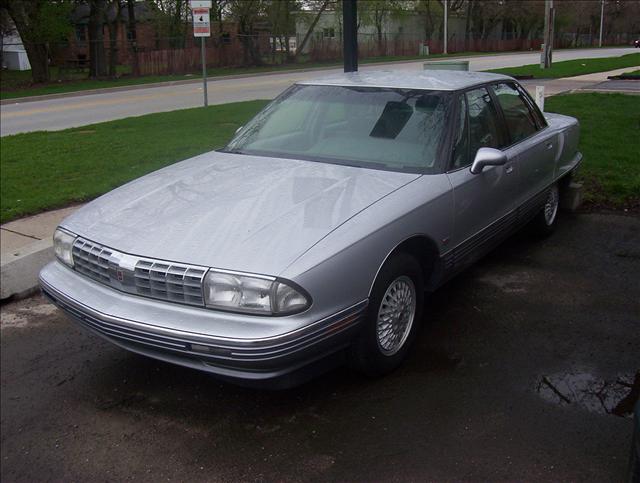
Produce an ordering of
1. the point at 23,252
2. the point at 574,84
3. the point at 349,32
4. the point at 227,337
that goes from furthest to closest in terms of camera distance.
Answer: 1. the point at 574,84
2. the point at 349,32
3. the point at 23,252
4. the point at 227,337

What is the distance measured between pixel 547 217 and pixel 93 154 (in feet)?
22.1

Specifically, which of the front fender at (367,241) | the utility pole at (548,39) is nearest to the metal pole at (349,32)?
the front fender at (367,241)

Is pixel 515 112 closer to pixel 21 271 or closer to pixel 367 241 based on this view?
pixel 367 241

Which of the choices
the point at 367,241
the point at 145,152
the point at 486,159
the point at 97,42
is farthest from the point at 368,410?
the point at 97,42

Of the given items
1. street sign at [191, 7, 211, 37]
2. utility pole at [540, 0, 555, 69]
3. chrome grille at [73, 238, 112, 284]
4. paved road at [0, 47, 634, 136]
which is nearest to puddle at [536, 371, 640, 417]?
chrome grille at [73, 238, 112, 284]

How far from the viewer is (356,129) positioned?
4.58 m

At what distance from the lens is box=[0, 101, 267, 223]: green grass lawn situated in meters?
7.55

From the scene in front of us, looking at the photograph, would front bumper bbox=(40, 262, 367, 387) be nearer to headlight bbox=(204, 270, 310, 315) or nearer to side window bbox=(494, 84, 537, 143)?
headlight bbox=(204, 270, 310, 315)

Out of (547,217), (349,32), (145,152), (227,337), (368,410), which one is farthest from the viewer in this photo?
(145,152)

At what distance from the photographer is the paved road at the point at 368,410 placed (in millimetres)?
3057

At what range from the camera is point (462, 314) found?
4.62 m

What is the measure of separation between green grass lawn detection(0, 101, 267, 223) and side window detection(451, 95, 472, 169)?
14.8 ft

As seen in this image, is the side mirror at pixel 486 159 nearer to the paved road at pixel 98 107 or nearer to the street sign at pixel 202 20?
the street sign at pixel 202 20

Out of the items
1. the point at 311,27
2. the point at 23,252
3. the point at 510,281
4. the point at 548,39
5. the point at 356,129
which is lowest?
the point at 510,281
